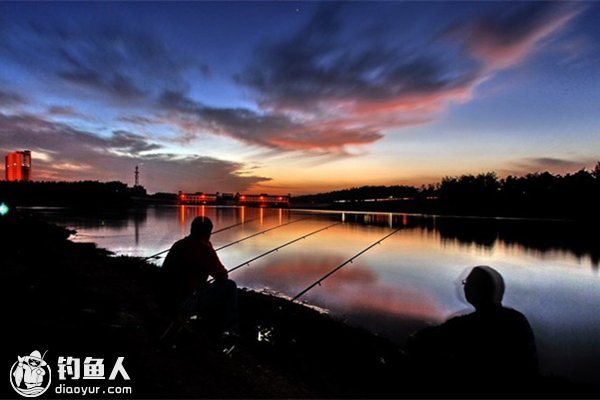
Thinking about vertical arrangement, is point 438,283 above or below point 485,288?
below

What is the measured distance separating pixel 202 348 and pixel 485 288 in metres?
4.52

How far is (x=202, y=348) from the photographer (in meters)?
5.86

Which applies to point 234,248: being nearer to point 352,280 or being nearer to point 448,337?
point 352,280

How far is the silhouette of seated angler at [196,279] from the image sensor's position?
17.8ft

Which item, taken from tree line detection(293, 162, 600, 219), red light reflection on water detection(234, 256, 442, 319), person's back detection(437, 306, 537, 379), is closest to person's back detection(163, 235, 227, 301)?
person's back detection(437, 306, 537, 379)

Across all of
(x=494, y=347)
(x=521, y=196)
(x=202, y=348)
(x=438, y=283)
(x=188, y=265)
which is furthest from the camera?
(x=521, y=196)

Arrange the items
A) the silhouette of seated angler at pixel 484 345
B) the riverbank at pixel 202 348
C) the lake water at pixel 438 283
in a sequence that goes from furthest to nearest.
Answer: the lake water at pixel 438 283 → the riverbank at pixel 202 348 → the silhouette of seated angler at pixel 484 345

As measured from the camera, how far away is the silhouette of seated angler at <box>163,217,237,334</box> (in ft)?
17.8

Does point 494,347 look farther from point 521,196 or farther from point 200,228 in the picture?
point 521,196

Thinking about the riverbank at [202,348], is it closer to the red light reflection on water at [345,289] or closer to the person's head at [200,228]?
the person's head at [200,228]

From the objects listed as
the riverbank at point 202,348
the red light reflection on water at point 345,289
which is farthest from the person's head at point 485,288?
the red light reflection on water at point 345,289

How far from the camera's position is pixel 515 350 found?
3.02m

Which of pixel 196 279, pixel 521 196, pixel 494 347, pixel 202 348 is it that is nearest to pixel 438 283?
pixel 202 348

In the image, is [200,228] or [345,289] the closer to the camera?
[200,228]
